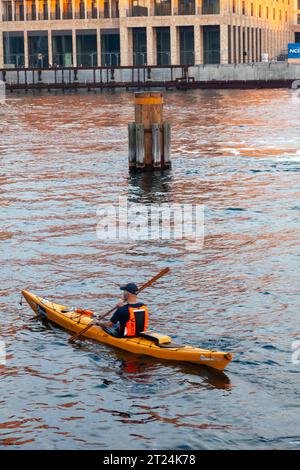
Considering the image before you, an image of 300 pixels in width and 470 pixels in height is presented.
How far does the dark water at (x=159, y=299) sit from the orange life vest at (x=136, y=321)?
0.48 metres

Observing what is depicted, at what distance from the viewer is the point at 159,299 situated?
23.8 metres

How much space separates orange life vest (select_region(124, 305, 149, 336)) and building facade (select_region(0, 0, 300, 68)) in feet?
369

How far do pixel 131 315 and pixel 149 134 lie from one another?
74.8 ft

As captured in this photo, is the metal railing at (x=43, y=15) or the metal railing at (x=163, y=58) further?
the metal railing at (x=43, y=15)

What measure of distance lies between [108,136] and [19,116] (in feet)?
62.8

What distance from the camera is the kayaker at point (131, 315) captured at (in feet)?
64.5

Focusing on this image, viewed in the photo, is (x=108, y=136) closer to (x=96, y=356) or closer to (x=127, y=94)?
(x=96, y=356)

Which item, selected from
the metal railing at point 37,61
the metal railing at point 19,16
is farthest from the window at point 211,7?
the metal railing at point 19,16

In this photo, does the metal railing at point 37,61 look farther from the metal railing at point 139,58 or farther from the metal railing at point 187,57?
the metal railing at point 187,57

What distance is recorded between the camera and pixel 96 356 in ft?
65.7

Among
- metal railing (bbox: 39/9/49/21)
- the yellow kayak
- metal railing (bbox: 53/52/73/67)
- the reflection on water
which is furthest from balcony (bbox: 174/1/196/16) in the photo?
the yellow kayak

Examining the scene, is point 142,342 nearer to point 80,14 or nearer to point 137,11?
point 137,11

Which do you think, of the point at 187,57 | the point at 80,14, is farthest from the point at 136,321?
the point at 80,14
